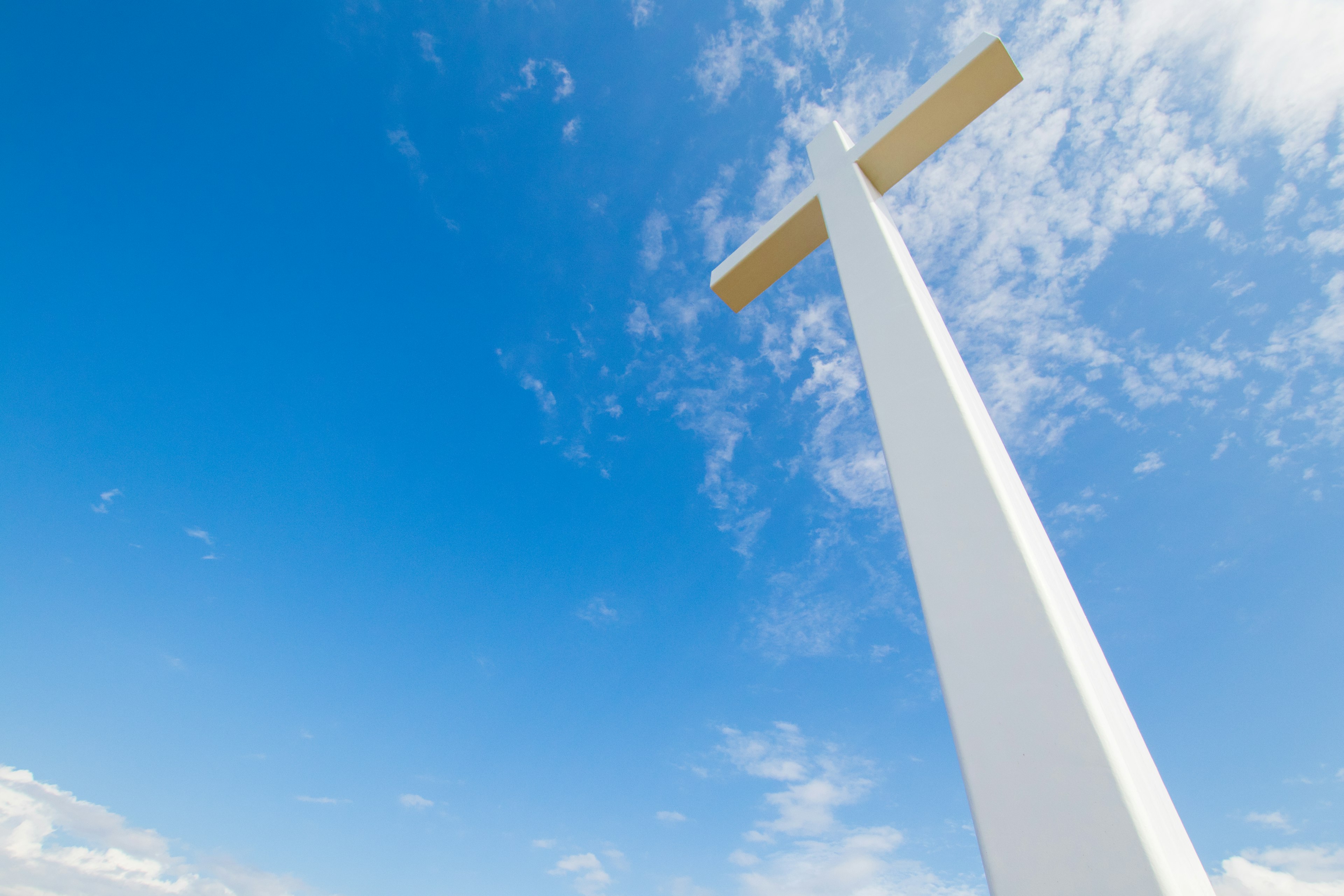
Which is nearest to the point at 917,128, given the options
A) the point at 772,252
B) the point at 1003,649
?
the point at 772,252

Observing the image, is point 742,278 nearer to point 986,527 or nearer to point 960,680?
point 986,527

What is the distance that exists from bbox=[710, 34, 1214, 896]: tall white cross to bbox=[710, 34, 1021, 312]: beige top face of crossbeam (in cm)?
113

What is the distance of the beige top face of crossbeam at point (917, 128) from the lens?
3.78 meters

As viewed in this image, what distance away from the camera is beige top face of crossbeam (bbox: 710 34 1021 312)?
3.78 metres

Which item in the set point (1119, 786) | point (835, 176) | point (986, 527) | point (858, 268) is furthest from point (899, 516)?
point (835, 176)

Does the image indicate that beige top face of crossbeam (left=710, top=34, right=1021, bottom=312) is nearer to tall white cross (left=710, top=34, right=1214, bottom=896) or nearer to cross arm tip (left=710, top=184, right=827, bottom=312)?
cross arm tip (left=710, top=184, right=827, bottom=312)

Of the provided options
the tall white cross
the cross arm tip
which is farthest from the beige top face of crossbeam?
the tall white cross

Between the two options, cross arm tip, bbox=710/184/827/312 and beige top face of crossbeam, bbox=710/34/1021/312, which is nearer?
beige top face of crossbeam, bbox=710/34/1021/312

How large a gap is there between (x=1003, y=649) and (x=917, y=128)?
336cm

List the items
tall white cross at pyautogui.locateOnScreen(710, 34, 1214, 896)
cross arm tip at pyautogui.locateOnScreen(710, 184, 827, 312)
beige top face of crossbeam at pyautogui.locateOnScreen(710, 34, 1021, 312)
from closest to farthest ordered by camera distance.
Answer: tall white cross at pyautogui.locateOnScreen(710, 34, 1214, 896) → beige top face of crossbeam at pyautogui.locateOnScreen(710, 34, 1021, 312) → cross arm tip at pyautogui.locateOnScreen(710, 184, 827, 312)

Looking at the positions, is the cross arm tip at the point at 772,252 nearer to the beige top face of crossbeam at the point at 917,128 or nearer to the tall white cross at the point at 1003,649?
the beige top face of crossbeam at the point at 917,128

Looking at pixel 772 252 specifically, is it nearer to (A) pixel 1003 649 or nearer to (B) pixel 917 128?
(B) pixel 917 128

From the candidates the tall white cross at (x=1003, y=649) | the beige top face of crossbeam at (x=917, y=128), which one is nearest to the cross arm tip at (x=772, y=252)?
the beige top face of crossbeam at (x=917, y=128)

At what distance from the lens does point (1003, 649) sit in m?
1.77
